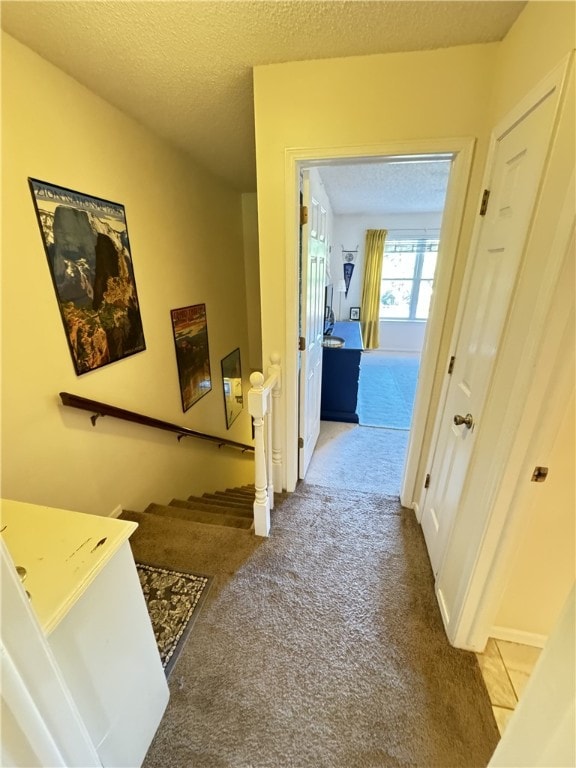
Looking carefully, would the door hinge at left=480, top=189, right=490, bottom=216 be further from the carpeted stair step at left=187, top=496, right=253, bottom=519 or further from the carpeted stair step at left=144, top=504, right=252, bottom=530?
the carpeted stair step at left=187, top=496, right=253, bottom=519

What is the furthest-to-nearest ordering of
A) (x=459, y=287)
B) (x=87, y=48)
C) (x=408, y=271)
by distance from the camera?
(x=408, y=271), (x=459, y=287), (x=87, y=48)

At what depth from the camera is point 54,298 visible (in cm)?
151

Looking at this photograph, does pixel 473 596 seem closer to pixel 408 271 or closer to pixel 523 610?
pixel 523 610

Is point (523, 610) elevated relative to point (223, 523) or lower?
elevated

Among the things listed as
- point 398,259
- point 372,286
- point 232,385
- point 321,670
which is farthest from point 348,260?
point 321,670

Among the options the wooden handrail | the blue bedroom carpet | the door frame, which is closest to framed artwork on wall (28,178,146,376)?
the wooden handrail

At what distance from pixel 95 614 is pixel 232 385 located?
10.7 feet

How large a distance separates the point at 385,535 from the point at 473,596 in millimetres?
680

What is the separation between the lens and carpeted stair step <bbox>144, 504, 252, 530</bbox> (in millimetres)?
2098

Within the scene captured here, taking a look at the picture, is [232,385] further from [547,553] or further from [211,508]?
[547,553]

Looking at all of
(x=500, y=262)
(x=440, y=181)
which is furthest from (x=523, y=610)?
(x=440, y=181)

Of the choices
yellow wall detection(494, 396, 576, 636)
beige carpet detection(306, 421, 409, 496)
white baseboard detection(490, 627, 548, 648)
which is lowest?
beige carpet detection(306, 421, 409, 496)

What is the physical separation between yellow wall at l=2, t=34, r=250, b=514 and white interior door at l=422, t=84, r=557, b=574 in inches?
76.1

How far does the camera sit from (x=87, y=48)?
131cm
